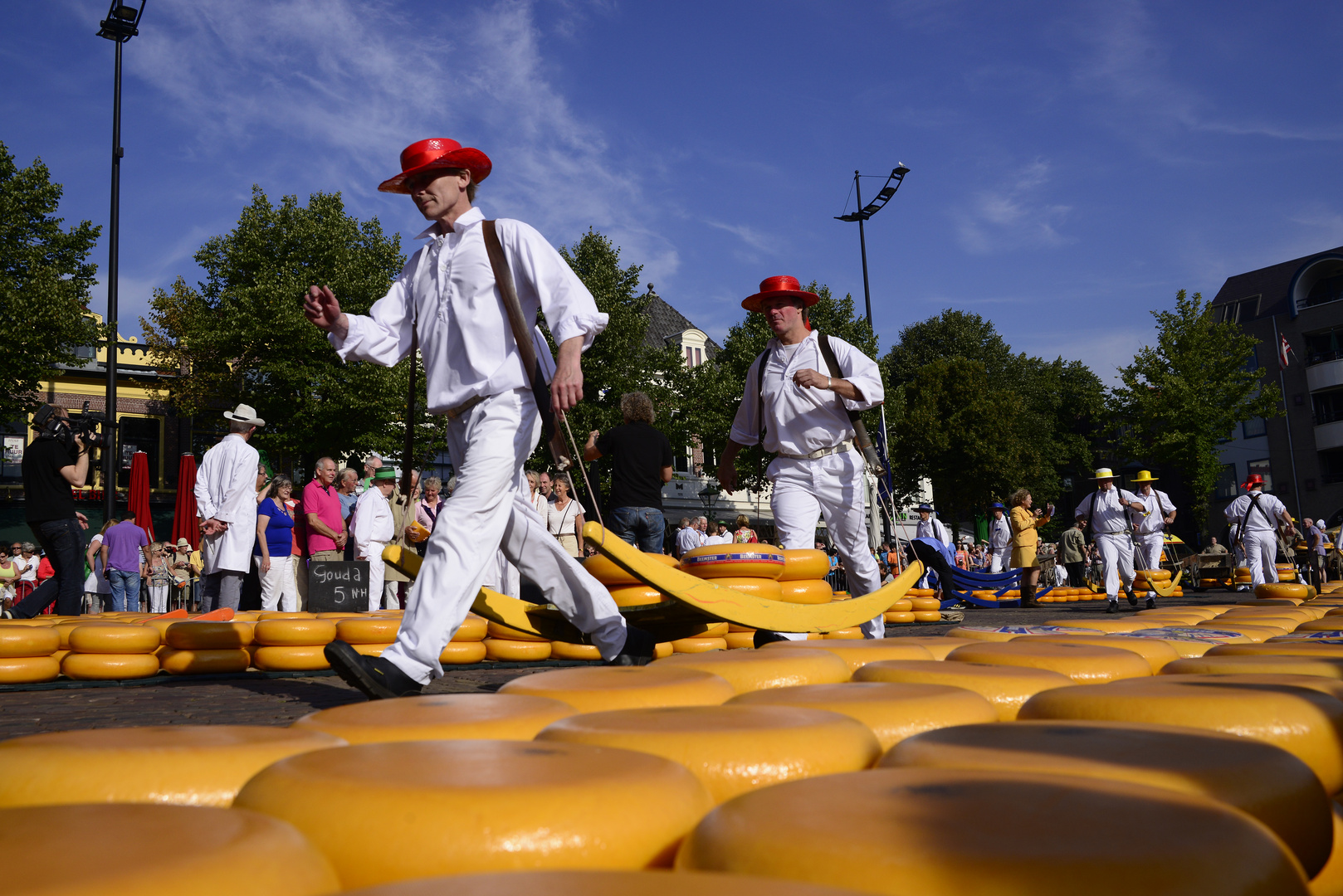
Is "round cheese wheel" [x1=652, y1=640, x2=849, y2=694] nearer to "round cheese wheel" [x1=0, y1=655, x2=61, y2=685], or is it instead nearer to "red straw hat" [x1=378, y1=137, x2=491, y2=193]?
"red straw hat" [x1=378, y1=137, x2=491, y2=193]

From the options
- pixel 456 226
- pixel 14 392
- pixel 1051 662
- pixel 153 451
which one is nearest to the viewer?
pixel 1051 662

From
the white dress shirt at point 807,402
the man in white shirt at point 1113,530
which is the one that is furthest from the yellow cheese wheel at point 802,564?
the man in white shirt at point 1113,530

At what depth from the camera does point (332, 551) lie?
29.8 feet

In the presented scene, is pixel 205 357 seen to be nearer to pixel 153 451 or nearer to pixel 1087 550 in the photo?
pixel 153 451

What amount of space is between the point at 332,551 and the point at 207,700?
5.71 metres

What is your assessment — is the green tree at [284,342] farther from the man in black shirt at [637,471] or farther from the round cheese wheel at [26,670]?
the round cheese wheel at [26,670]

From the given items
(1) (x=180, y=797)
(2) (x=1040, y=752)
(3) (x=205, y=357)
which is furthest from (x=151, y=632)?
(3) (x=205, y=357)

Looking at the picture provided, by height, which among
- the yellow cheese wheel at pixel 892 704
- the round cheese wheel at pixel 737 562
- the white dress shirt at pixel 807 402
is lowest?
the yellow cheese wheel at pixel 892 704

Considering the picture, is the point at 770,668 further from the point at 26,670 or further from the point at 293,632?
the point at 26,670

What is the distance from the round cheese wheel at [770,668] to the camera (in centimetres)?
201

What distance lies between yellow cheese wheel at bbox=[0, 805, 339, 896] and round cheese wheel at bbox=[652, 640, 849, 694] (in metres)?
1.22

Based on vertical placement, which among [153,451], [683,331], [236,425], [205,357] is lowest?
[236,425]

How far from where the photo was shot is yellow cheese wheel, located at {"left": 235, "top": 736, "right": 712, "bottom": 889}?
841mm

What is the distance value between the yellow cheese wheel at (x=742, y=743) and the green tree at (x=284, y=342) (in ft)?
78.1
